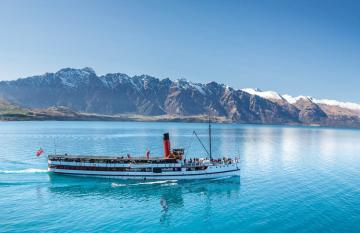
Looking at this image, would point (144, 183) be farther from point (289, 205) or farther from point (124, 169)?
point (289, 205)

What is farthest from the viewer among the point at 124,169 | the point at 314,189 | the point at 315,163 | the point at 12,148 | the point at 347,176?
the point at 12,148

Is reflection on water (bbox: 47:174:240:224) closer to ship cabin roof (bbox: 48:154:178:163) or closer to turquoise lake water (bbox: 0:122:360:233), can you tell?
turquoise lake water (bbox: 0:122:360:233)

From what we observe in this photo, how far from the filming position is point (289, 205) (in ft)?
200

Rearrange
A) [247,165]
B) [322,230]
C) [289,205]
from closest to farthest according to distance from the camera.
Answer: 1. [322,230]
2. [289,205]
3. [247,165]

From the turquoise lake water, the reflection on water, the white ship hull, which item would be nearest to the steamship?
the white ship hull

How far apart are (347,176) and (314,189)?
74.3 ft

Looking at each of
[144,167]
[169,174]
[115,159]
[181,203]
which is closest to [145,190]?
[144,167]

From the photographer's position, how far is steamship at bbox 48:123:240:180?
261 ft

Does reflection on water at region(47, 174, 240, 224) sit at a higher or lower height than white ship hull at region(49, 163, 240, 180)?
lower

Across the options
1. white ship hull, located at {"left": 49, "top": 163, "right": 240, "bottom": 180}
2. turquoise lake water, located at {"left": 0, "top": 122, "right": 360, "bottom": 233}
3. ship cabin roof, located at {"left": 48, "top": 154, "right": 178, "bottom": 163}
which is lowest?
turquoise lake water, located at {"left": 0, "top": 122, "right": 360, "bottom": 233}

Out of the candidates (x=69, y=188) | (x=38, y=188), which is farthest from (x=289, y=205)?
(x=38, y=188)

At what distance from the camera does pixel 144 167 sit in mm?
79375

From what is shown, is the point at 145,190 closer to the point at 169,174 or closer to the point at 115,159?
the point at 169,174

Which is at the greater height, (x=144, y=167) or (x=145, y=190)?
(x=144, y=167)
